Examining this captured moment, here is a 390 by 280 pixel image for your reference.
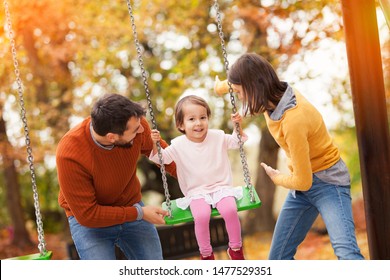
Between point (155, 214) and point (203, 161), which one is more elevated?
point (203, 161)

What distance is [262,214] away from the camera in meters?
8.02

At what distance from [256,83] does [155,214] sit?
743 millimetres

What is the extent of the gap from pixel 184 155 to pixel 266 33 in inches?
167

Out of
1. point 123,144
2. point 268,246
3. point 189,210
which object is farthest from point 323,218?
point 268,246

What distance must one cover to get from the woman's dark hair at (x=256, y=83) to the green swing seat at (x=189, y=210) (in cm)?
42

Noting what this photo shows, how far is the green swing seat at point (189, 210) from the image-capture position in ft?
8.75

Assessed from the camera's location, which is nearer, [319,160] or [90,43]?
[319,160]

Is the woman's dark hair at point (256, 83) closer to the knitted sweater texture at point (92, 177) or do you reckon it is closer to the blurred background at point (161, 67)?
the knitted sweater texture at point (92, 177)

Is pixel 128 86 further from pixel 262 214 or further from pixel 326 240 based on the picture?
pixel 326 240

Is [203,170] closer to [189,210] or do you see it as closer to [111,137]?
[189,210]

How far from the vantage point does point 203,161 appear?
2809mm

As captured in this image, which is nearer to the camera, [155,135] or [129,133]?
[129,133]

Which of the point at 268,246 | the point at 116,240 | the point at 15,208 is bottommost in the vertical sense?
the point at 268,246

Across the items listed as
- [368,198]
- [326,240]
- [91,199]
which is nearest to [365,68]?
[368,198]
